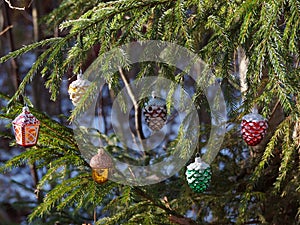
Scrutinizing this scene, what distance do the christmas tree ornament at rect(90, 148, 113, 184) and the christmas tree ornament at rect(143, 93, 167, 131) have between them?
0.18 metres

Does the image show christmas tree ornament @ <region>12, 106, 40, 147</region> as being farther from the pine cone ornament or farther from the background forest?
the pine cone ornament

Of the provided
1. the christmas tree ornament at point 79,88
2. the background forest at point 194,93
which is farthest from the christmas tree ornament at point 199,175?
the christmas tree ornament at point 79,88

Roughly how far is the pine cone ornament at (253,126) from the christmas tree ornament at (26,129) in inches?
20.6

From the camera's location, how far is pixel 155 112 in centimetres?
157

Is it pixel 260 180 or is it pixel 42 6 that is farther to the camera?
pixel 42 6

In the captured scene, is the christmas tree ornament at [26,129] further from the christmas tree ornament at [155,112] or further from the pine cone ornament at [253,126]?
the pine cone ornament at [253,126]

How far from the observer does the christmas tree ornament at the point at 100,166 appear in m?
1.47

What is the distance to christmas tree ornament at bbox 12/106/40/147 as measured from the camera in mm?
1340

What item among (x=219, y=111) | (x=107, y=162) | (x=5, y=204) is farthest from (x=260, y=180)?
(x=5, y=204)

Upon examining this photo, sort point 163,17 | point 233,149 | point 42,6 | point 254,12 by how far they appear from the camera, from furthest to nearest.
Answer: point 42,6, point 233,149, point 163,17, point 254,12

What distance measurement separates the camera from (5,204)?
298 centimetres

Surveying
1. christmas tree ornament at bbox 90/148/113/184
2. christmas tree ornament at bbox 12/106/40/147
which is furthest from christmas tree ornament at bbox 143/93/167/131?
christmas tree ornament at bbox 12/106/40/147

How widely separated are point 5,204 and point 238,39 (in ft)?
6.52

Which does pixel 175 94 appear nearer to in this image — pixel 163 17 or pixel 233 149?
pixel 163 17
